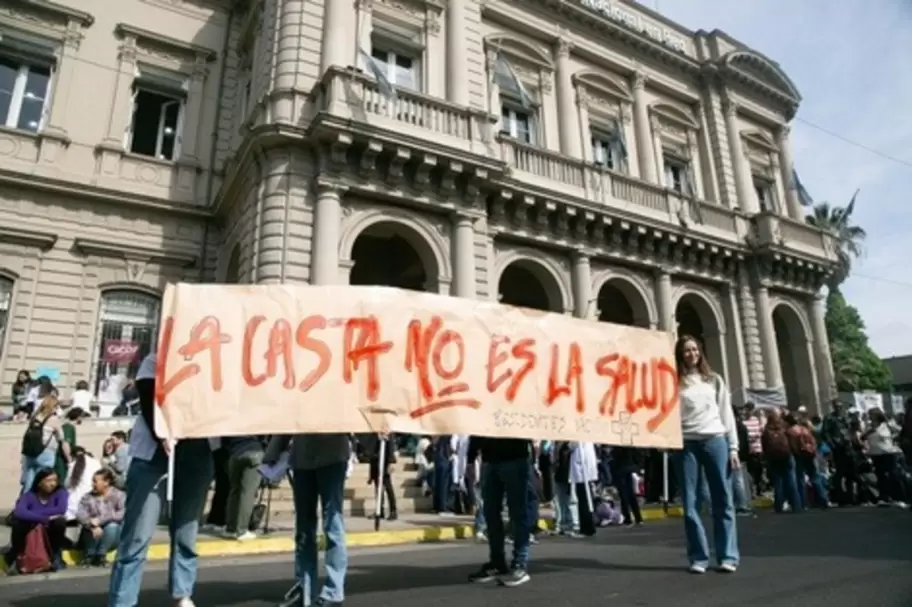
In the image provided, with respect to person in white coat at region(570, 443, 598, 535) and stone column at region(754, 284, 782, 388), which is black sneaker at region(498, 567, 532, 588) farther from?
stone column at region(754, 284, 782, 388)

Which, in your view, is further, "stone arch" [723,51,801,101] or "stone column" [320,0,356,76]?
"stone arch" [723,51,801,101]

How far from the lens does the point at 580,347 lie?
18.9ft

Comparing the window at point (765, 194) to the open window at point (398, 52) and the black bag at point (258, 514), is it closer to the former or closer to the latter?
the open window at point (398, 52)

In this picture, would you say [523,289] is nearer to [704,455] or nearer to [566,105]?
[566,105]

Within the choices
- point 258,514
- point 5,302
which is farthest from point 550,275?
point 5,302

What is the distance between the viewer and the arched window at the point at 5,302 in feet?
47.2

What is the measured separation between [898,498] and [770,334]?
9631 millimetres

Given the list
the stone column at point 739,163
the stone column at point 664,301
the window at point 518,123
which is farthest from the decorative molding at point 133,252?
the stone column at point 739,163

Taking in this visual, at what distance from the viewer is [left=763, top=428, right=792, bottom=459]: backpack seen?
1085cm

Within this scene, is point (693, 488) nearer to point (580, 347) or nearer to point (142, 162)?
point (580, 347)

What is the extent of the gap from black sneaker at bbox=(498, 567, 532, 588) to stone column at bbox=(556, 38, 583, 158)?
1531 centimetres

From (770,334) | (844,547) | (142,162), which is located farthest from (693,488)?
(770,334)

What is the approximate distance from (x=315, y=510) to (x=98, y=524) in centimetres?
437

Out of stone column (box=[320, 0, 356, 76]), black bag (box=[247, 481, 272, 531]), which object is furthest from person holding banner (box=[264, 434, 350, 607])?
stone column (box=[320, 0, 356, 76])
